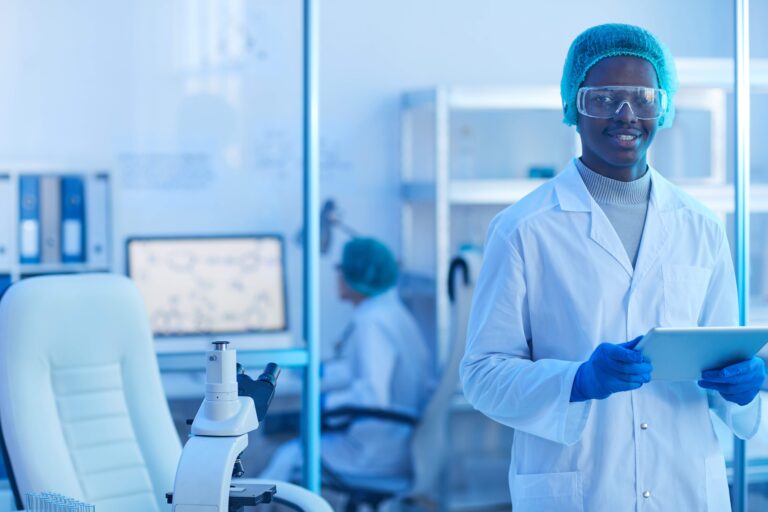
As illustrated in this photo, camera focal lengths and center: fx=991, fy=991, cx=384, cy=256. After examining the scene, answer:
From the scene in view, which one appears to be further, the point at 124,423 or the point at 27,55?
the point at 27,55

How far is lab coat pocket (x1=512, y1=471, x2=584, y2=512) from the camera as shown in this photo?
65.9 inches

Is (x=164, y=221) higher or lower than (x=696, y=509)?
higher

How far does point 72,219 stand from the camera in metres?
3.32

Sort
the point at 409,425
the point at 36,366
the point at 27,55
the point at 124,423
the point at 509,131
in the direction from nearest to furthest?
1. the point at 36,366
2. the point at 124,423
3. the point at 409,425
4. the point at 27,55
5. the point at 509,131

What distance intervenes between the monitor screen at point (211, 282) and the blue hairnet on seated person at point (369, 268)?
11.9 inches

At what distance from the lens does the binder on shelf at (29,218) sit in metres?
3.21

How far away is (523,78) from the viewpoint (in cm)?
447

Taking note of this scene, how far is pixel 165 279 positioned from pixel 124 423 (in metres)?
1.25

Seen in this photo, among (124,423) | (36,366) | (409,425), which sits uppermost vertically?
(36,366)

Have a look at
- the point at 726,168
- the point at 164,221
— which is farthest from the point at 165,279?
the point at 726,168

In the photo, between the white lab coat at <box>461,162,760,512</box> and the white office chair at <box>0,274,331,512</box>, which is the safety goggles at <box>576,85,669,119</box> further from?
the white office chair at <box>0,274,331,512</box>

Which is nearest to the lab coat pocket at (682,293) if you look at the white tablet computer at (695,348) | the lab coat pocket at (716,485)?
the white tablet computer at (695,348)

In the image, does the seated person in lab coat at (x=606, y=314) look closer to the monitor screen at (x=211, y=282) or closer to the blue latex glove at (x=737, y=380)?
the blue latex glove at (x=737, y=380)

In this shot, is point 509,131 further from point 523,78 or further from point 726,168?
point 726,168
